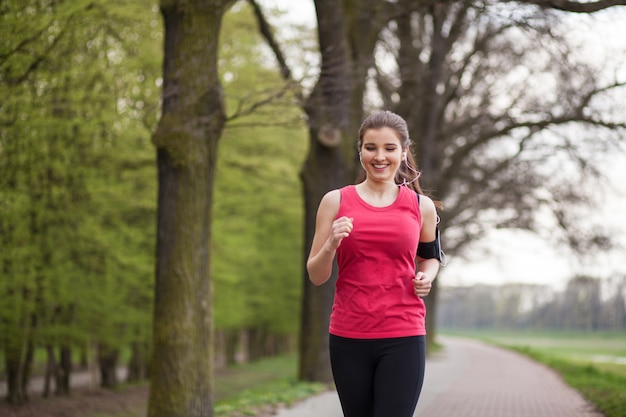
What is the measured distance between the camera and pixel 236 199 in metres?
21.3

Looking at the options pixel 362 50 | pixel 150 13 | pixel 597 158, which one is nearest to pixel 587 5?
pixel 362 50

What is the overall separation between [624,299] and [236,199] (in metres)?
45.0

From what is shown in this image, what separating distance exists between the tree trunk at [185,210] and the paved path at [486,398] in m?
1.43

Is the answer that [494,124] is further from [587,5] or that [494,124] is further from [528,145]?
[587,5]

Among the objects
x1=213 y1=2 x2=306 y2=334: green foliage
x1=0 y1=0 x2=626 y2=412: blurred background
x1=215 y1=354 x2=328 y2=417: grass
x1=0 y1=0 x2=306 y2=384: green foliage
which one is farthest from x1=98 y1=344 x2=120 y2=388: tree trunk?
x1=213 y1=2 x2=306 y2=334: green foliage

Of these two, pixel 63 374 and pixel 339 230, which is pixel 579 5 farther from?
pixel 63 374

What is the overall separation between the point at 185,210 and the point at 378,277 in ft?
19.8

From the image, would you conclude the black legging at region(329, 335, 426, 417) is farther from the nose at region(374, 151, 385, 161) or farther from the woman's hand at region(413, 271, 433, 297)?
the nose at region(374, 151, 385, 161)

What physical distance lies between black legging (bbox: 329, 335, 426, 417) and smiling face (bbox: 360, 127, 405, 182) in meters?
0.73

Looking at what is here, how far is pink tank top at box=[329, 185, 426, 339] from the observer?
3.36m

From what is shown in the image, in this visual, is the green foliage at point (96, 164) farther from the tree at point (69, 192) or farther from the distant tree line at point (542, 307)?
the distant tree line at point (542, 307)

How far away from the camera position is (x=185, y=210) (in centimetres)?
916

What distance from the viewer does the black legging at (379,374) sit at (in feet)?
10.9

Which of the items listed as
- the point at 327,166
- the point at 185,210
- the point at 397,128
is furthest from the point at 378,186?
the point at 327,166
